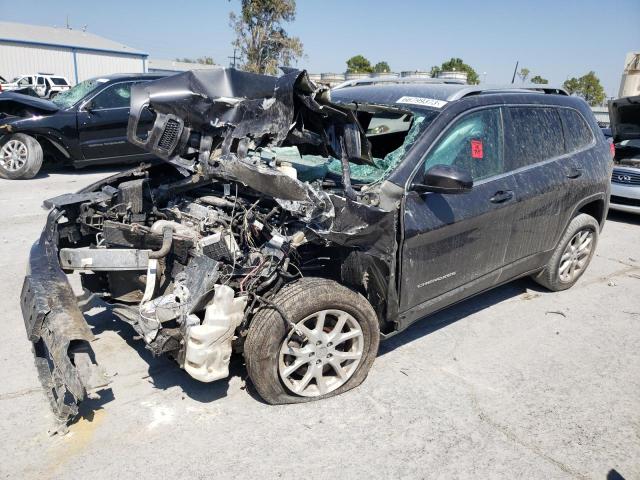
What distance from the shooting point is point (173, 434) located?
275 cm

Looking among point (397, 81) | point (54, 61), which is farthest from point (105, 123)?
point (54, 61)

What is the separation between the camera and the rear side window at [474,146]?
336 cm

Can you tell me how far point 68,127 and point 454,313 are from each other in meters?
7.76

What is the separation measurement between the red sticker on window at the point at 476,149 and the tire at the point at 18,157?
815 cm

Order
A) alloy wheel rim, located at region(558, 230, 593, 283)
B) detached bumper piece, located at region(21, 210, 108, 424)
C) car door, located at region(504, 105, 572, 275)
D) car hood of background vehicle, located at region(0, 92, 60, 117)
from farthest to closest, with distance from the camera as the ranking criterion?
car hood of background vehicle, located at region(0, 92, 60, 117)
alloy wheel rim, located at region(558, 230, 593, 283)
car door, located at region(504, 105, 572, 275)
detached bumper piece, located at region(21, 210, 108, 424)

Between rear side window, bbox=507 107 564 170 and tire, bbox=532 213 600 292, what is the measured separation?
804mm

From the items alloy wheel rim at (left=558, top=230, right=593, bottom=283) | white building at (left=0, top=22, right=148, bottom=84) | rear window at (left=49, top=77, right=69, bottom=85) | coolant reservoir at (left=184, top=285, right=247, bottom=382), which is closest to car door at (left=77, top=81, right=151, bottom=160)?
coolant reservoir at (left=184, top=285, right=247, bottom=382)

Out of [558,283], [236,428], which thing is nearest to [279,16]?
[558,283]

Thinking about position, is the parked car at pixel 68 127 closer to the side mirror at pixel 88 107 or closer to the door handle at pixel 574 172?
the side mirror at pixel 88 107

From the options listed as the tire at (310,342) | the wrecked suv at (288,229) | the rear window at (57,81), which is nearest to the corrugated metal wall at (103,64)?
the rear window at (57,81)

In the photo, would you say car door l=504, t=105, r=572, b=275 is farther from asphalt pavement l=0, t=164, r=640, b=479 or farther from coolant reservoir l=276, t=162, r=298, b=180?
coolant reservoir l=276, t=162, r=298, b=180

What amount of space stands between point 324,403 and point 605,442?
5.31ft

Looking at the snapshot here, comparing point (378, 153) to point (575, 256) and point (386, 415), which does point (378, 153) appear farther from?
point (575, 256)

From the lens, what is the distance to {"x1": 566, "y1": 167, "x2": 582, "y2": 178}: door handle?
13.8ft
